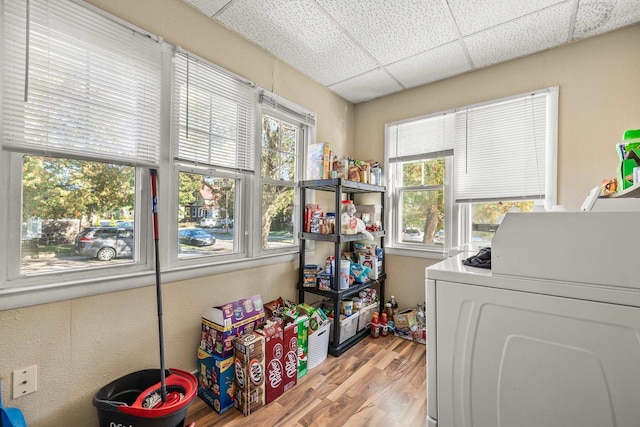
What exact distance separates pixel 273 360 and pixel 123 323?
2.94ft

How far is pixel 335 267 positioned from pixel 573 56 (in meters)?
2.49

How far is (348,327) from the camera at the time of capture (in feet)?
8.11

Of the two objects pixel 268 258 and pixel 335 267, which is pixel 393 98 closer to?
pixel 335 267

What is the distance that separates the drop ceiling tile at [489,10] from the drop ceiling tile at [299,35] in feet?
2.36

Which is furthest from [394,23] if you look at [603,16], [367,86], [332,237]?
[332,237]

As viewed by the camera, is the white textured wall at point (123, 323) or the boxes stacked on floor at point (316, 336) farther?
the boxes stacked on floor at point (316, 336)

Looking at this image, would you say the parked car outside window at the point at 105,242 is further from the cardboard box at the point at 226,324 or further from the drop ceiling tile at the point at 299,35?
the drop ceiling tile at the point at 299,35

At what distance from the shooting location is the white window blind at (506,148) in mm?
2201

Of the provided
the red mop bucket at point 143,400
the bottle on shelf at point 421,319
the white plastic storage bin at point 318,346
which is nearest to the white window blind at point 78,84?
the red mop bucket at point 143,400

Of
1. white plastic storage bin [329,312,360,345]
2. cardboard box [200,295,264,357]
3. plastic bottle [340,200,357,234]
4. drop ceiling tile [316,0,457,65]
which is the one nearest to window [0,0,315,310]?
cardboard box [200,295,264,357]

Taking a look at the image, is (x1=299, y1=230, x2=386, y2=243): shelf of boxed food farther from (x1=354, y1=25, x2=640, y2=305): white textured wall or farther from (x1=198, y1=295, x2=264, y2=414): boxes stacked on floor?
(x1=354, y1=25, x2=640, y2=305): white textured wall

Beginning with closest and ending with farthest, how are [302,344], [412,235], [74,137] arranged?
[74,137]
[302,344]
[412,235]

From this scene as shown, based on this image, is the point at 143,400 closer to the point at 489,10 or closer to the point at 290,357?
the point at 290,357

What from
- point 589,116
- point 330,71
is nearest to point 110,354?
point 330,71
